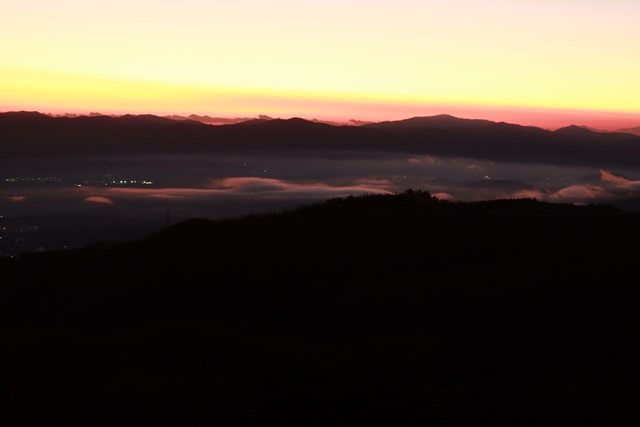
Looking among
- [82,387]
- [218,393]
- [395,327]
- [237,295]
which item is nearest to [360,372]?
[218,393]

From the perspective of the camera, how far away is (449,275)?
2052 cm

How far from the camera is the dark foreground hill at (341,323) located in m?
10.1

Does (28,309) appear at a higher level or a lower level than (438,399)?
lower

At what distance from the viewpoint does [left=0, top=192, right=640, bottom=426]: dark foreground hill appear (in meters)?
10.1

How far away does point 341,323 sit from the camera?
1806 cm

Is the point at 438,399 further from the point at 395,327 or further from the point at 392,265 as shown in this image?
the point at 392,265

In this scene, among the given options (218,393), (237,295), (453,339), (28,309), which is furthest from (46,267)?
(218,393)

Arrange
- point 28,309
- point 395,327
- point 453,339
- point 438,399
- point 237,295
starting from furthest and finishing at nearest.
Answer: point 28,309 < point 237,295 < point 395,327 < point 453,339 < point 438,399

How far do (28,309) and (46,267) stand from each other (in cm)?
600

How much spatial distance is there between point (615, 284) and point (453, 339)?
4943mm

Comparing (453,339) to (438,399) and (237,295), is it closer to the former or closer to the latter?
(438,399)

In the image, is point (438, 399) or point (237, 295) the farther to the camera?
point (237, 295)

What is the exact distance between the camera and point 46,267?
1249 inches

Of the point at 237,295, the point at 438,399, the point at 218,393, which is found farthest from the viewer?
the point at 237,295
